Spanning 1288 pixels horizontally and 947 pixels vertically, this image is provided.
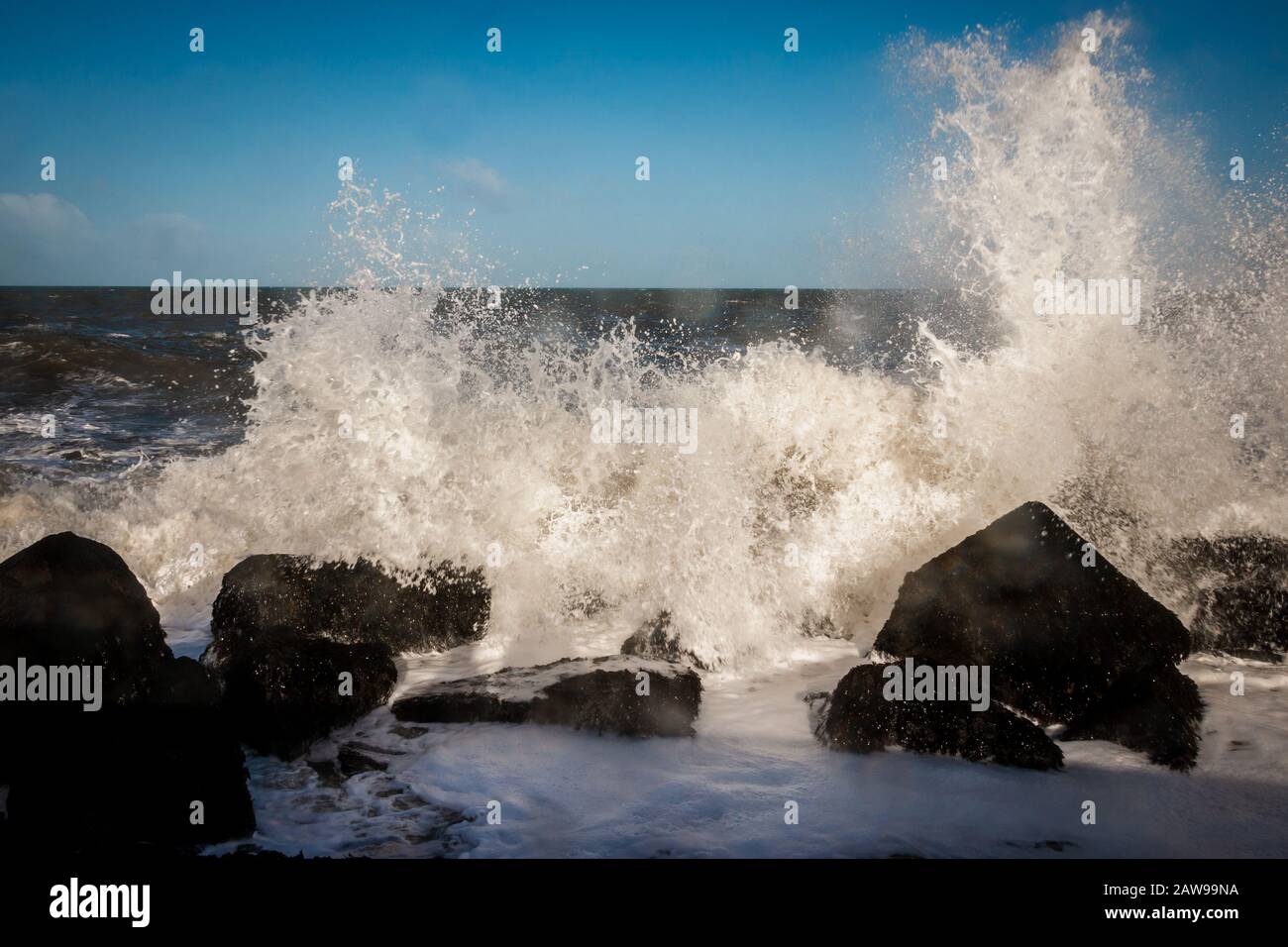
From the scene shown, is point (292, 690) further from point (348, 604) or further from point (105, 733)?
point (348, 604)

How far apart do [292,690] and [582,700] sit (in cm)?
143

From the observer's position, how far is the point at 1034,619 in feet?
14.5

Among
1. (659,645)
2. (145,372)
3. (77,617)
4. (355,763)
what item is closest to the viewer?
(77,617)

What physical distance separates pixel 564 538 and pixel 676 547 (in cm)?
99

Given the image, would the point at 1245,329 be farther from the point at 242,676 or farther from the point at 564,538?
the point at 242,676

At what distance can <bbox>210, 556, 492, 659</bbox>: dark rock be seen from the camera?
15.8 ft

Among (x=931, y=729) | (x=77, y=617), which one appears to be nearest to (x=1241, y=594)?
(x=931, y=729)

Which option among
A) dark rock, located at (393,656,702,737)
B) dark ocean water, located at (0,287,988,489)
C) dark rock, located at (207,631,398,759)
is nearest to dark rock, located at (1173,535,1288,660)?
dark rock, located at (393,656,702,737)

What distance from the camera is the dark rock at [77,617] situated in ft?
11.8

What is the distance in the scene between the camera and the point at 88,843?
2816 millimetres

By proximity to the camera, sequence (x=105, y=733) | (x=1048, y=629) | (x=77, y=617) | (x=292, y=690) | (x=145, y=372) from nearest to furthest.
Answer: (x=105, y=733) < (x=77, y=617) < (x=292, y=690) < (x=1048, y=629) < (x=145, y=372)

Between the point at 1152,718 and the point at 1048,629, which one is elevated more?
the point at 1048,629

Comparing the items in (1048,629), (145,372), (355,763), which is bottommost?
(355,763)

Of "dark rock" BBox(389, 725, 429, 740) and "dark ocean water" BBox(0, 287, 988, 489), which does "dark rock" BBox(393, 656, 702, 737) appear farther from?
"dark ocean water" BBox(0, 287, 988, 489)
